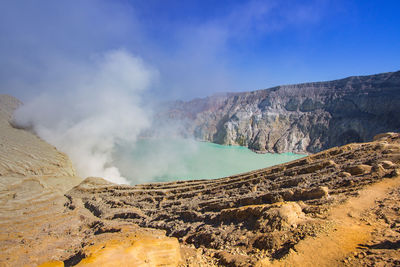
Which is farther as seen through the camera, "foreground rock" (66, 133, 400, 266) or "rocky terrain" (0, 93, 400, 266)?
"foreground rock" (66, 133, 400, 266)

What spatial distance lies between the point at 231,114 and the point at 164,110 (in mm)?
37987

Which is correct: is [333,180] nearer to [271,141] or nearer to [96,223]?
[96,223]

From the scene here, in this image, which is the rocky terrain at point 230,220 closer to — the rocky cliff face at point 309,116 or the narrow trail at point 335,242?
the narrow trail at point 335,242

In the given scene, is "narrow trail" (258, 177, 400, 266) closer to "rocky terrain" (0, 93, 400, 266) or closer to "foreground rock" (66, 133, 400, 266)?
"rocky terrain" (0, 93, 400, 266)

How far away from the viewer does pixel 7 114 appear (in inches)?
1666

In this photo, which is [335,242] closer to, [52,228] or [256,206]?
[256,206]

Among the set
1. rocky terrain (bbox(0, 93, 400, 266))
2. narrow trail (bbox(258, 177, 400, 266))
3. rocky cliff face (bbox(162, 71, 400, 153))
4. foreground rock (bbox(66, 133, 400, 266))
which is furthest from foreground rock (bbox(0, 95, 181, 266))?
rocky cliff face (bbox(162, 71, 400, 153))

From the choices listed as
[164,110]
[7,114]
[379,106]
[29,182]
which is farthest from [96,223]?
[164,110]

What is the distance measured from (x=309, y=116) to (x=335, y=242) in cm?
6755

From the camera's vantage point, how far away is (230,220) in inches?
323

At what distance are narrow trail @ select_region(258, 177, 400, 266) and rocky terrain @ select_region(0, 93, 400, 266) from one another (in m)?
0.02

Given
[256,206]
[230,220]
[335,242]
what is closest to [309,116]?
[256,206]

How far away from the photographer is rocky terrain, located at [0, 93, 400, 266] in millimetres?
5125

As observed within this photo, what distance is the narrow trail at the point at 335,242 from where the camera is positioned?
4512 millimetres
